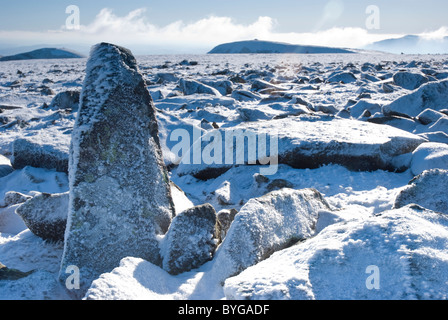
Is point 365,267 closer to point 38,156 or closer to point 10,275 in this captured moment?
point 10,275

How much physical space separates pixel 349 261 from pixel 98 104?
1778mm

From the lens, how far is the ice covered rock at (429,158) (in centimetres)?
331

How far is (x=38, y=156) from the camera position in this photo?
4.30 meters

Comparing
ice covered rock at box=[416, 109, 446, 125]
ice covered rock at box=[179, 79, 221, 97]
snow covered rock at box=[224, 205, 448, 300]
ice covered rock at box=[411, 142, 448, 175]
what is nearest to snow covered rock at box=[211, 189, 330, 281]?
snow covered rock at box=[224, 205, 448, 300]

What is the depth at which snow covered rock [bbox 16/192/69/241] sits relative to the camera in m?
2.58

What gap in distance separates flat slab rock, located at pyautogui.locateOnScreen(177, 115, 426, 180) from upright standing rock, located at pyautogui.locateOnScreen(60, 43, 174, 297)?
1.66 metres

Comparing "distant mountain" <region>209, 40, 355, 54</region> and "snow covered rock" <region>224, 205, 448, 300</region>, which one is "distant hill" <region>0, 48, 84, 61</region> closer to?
"distant mountain" <region>209, 40, 355, 54</region>

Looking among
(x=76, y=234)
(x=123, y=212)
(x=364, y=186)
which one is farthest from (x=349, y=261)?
(x=364, y=186)

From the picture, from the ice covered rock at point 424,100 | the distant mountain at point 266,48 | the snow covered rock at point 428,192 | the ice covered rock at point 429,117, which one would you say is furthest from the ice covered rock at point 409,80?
the distant mountain at point 266,48

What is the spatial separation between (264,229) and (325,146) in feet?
6.62

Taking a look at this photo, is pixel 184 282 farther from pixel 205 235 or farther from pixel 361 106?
pixel 361 106

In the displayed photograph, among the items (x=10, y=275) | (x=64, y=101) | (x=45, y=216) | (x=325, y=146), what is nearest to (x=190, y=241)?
(x=10, y=275)

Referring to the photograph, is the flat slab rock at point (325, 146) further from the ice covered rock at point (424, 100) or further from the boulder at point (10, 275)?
the boulder at point (10, 275)

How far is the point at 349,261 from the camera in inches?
58.4
